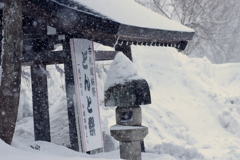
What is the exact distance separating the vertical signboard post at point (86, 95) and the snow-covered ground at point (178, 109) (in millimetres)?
435

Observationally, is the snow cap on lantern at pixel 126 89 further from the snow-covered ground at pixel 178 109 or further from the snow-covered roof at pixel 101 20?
the snow-covered ground at pixel 178 109

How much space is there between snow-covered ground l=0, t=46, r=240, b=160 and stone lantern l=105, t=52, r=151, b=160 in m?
2.00

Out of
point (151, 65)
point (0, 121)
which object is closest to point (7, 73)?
point (0, 121)

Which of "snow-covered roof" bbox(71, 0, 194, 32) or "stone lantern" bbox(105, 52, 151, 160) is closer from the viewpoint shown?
"stone lantern" bbox(105, 52, 151, 160)

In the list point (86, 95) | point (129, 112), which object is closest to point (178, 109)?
point (86, 95)

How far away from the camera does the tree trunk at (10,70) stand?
492 cm

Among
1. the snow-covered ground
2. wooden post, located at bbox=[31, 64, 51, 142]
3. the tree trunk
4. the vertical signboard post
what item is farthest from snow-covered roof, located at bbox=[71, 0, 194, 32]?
the snow-covered ground

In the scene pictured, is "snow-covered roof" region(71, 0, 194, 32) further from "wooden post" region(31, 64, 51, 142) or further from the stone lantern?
"wooden post" region(31, 64, 51, 142)

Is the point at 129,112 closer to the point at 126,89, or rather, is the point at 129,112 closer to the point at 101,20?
the point at 126,89

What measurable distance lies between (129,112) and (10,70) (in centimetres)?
156

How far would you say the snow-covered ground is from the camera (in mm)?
9859

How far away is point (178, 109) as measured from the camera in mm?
13547

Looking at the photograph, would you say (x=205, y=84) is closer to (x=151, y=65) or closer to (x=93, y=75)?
(x=151, y=65)

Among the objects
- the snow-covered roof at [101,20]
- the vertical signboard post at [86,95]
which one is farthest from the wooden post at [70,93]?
the snow-covered roof at [101,20]
